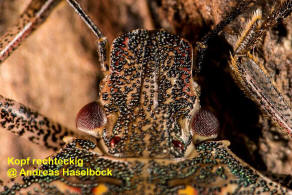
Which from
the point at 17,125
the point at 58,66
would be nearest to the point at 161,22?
the point at 58,66

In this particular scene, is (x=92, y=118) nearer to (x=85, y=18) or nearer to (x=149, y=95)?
(x=149, y=95)

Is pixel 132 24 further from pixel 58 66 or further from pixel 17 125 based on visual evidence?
pixel 17 125

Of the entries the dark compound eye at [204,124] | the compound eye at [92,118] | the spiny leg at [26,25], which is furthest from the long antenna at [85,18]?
the dark compound eye at [204,124]

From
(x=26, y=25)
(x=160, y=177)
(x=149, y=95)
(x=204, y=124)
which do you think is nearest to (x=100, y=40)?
(x=149, y=95)

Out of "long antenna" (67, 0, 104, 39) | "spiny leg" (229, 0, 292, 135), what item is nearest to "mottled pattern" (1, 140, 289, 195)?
"spiny leg" (229, 0, 292, 135)

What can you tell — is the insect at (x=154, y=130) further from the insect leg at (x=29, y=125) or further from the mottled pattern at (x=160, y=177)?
the insect leg at (x=29, y=125)

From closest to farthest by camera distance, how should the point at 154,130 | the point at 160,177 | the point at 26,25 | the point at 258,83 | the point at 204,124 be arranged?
the point at 160,177 → the point at 258,83 → the point at 154,130 → the point at 204,124 → the point at 26,25
